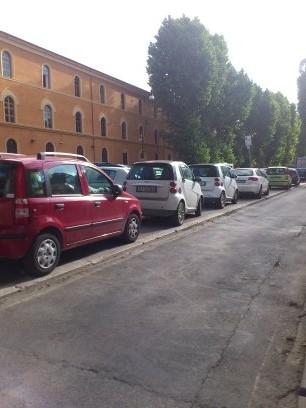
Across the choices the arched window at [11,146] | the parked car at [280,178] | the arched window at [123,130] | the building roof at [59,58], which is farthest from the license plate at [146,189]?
the arched window at [123,130]

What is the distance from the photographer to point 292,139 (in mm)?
73312

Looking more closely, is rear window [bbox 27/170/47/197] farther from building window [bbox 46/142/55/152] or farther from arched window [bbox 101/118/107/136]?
arched window [bbox 101/118/107/136]

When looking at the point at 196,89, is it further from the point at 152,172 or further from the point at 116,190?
the point at 116,190

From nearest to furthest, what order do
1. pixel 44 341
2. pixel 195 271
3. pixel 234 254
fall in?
pixel 44 341, pixel 195 271, pixel 234 254

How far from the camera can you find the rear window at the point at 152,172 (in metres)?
11.8

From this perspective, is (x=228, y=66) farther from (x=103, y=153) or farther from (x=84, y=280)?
(x=84, y=280)

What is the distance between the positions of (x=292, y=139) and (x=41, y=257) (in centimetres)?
7185

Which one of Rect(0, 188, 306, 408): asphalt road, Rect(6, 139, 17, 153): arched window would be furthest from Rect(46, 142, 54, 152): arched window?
Rect(0, 188, 306, 408): asphalt road

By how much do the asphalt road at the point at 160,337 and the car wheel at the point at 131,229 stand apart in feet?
4.33

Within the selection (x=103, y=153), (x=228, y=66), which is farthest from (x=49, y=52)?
(x=228, y=66)

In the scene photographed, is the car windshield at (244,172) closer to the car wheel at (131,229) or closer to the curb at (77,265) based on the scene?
the curb at (77,265)

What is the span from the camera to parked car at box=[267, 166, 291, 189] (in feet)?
97.0

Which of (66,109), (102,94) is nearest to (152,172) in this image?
(66,109)

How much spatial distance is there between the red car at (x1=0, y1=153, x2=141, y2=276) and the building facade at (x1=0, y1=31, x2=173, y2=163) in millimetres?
28028
